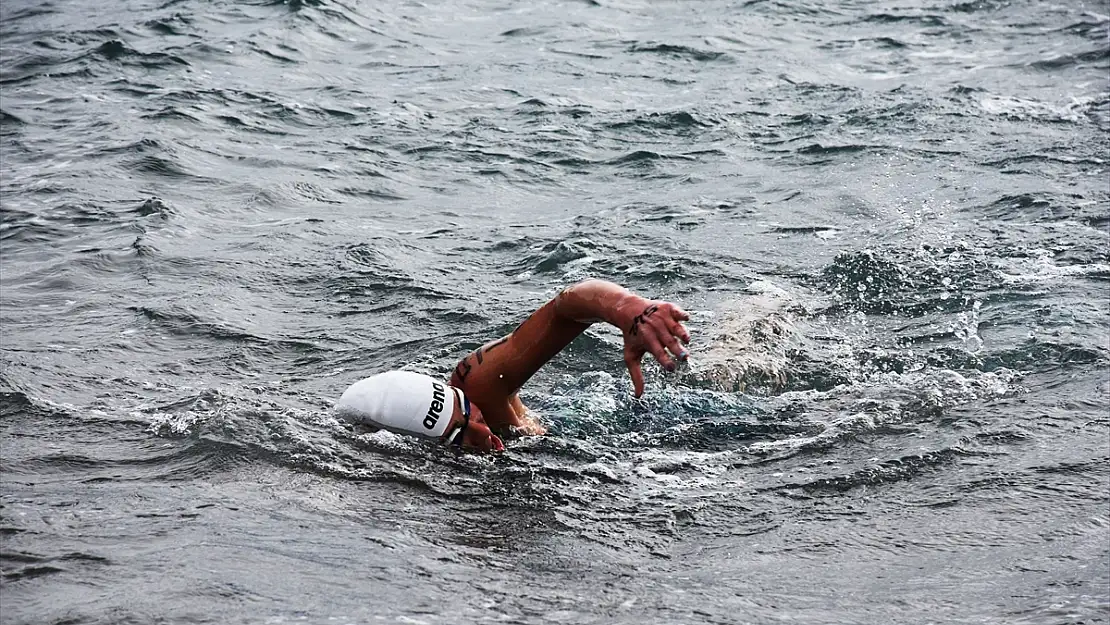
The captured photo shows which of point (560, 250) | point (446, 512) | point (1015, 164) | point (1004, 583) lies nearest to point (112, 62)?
point (560, 250)

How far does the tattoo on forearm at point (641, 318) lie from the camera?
4955 millimetres

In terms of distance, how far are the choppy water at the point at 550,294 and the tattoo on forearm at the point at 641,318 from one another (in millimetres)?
1046

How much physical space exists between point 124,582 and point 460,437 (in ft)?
6.63

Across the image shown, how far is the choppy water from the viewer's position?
511cm

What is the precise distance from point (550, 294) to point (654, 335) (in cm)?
458

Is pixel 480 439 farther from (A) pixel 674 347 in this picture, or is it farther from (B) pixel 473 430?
(A) pixel 674 347

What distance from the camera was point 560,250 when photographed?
10.3 meters

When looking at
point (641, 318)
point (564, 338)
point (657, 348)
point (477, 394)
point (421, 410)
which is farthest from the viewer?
point (477, 394)

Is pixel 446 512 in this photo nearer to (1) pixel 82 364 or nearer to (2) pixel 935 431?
(2) pixel 935 431

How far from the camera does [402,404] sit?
20.8 feet

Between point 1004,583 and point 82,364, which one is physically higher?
point 1004,583

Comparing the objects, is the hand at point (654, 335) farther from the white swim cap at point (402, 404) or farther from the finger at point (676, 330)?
the white swim cap at point (402, 404)

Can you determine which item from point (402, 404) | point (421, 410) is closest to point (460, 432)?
point (421, 410)

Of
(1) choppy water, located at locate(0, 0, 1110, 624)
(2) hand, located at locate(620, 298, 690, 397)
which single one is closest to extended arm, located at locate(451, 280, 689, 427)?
(2) hand, located at locate(620, 298, 690, 397)
